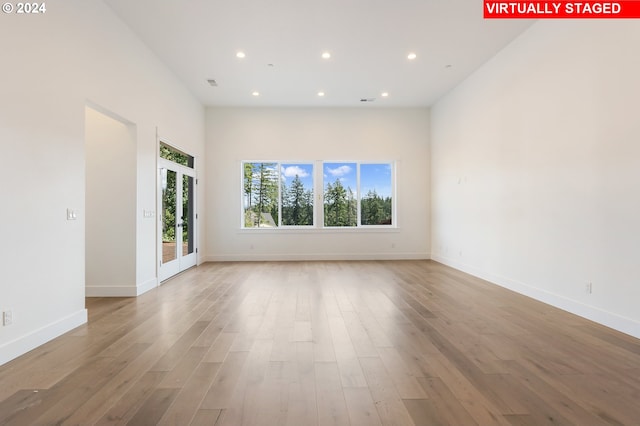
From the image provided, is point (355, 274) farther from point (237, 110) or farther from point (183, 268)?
point (237, 110)

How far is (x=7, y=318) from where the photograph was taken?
249 centimetres

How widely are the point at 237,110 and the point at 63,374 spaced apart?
6579mm

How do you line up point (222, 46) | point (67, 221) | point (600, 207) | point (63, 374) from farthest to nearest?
point (222, 46) < point (600, 207) < point (67, 221) < point (63, 374)

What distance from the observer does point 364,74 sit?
19.2 ft

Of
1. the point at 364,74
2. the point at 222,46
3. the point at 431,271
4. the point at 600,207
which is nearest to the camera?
the point at 600,207

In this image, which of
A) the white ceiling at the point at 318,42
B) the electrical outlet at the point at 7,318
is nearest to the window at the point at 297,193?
the white ceiling at the point at 318,42

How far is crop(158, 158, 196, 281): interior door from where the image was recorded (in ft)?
17.7

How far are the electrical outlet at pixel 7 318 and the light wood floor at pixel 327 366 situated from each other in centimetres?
32

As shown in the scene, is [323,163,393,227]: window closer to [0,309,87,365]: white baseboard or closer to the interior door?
the interior door

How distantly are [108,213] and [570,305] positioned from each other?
20.0 feet

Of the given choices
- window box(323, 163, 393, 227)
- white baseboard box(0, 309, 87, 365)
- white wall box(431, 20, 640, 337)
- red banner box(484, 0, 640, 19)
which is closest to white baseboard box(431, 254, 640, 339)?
white wall box(431, 20, 640, 337)

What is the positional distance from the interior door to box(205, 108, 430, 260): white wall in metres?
0.87

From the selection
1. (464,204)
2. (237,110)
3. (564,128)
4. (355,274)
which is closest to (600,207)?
(564,128)

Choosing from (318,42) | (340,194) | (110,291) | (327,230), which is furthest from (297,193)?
(110,291)
